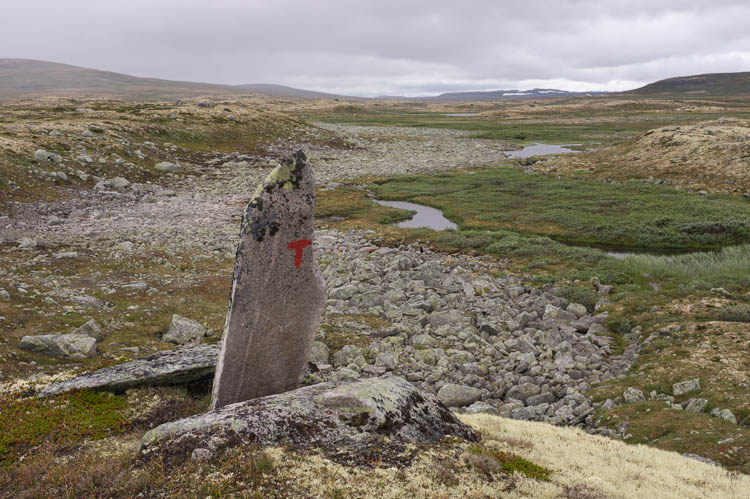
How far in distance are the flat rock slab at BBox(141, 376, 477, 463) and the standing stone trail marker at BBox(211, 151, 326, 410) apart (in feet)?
4.41

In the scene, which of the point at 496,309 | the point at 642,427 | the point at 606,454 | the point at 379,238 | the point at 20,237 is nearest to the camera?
the point at 606,454

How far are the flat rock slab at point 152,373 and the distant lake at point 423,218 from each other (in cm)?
2695

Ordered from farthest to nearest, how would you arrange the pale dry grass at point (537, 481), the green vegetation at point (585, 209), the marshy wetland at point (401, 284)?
the green vegetation at point (585, 209), the marshy wetland at point (401, 284), the pale dry grass at point (537, 481)

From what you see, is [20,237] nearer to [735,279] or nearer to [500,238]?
[500,238]

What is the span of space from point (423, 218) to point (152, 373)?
→ 32660mm

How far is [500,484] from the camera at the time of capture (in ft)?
25.1

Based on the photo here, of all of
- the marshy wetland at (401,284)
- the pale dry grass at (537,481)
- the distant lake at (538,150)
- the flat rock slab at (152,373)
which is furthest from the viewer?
the distant lake at (538,150)

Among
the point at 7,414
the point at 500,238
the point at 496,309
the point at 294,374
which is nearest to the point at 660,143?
the point at 500,238

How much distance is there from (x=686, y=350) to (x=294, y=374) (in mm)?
14279

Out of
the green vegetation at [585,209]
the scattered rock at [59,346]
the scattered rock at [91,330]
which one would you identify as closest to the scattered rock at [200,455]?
the scattered rock at [59,346]

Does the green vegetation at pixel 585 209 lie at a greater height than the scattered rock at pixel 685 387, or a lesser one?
greater

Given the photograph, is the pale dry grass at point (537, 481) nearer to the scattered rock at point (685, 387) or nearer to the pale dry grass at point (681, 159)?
the scattered rock at point (685, 387)

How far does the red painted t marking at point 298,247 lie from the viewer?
979 cm

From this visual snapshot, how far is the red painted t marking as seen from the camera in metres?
9.79
